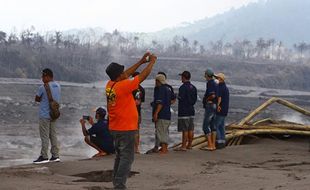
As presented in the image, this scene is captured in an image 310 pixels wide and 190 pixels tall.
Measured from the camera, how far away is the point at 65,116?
1286 inches

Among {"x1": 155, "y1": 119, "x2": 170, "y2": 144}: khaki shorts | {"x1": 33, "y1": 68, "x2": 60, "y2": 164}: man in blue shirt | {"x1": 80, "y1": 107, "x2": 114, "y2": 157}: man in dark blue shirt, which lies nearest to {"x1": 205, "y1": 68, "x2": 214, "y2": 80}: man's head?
{"x1": 155, "y1": 119, "x2": 170, "y2": 144}: khaki shorts

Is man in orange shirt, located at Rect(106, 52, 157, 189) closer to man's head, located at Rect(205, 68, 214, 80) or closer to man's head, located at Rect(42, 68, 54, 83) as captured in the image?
man's head, located at Rect(42, 68, 54, 83)

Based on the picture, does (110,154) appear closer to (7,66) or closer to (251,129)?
(251,129)

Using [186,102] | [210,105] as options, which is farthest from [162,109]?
[210,105]

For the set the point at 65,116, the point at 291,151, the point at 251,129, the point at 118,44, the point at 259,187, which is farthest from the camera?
the point at 118,44

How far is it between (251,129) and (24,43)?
10089 centimetres

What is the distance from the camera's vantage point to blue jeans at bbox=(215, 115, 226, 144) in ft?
34.2

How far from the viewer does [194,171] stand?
26.6 ft

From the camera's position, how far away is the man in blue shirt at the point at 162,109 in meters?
9.59

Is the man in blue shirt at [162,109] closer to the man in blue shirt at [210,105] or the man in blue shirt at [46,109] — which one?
the man in blue shirt at [210,105]

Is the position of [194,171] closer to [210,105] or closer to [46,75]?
[210,105]

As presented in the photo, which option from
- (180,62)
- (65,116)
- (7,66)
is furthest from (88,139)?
(180,62)

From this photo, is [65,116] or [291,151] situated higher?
[291,151]

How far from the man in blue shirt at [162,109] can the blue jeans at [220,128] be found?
1159 mm
